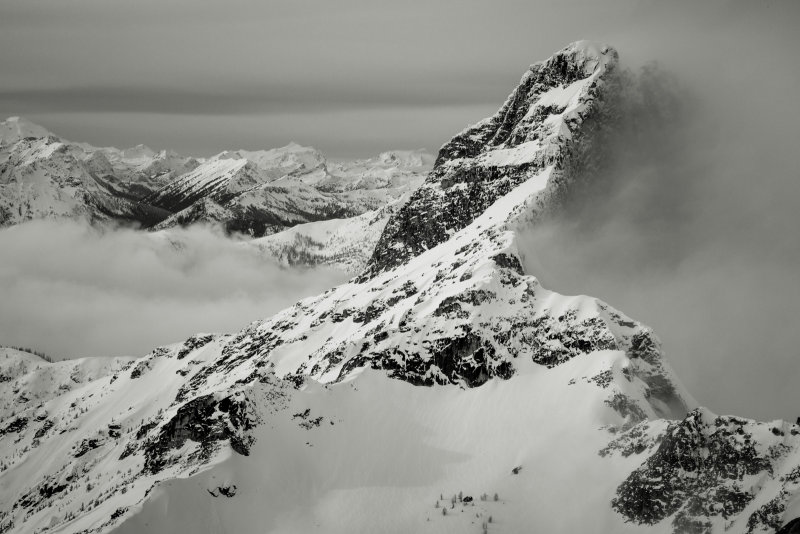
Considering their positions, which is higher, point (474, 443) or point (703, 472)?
point (703, 472)

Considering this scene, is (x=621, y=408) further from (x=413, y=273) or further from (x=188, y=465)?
(x=413, y=273)

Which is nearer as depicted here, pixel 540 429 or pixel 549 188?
pixel 540 429

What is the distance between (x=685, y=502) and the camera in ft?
277

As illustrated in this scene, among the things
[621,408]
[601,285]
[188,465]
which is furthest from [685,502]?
[601,285]

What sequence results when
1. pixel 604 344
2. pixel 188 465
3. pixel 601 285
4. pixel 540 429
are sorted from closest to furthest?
1. pixel 188 465
2. pixel 540 429
3. pixel 604 344
4. pixel 601 285

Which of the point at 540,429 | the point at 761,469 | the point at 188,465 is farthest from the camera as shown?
the point at 540,429

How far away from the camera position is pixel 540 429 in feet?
373

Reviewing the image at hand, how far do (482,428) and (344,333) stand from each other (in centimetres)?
7935

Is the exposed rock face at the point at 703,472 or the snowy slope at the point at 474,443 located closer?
the exposed rock face at the point at 703,472

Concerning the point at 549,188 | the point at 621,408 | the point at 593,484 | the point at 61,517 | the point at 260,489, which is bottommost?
the point at 61,517

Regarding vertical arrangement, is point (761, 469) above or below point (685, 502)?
above

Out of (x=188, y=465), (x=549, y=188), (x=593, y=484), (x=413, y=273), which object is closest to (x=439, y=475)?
(x=593, y=484)

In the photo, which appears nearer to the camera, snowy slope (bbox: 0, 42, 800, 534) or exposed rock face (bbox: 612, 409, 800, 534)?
exposed rock face (bbox: 612, 409, 800, 534)

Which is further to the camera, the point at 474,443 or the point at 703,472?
the point at 474,443
